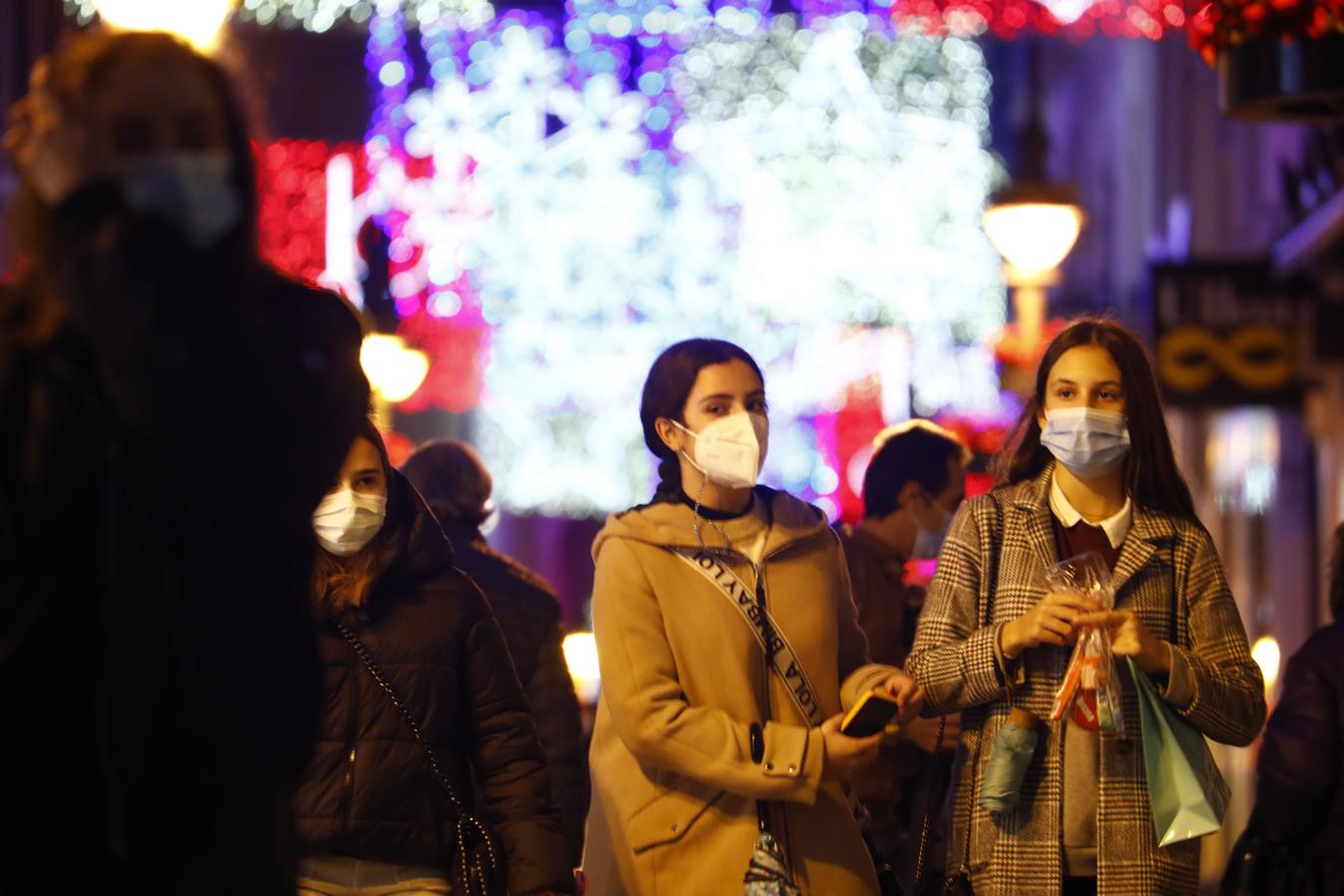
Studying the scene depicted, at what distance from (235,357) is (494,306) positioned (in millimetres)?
25403

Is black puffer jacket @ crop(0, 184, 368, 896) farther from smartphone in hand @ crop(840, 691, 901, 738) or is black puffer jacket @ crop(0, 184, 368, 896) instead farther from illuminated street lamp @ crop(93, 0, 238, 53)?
illuminated street lamp @ crop(93, 0, 238, 53)

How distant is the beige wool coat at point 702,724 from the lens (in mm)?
5340

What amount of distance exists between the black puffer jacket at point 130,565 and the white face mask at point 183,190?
30 millimetres

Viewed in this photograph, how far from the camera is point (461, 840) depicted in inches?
217

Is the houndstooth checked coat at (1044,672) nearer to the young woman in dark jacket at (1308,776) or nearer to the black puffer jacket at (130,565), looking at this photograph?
the young woman in dark jacket at (1308,776)

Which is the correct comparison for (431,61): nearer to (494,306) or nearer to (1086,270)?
(494,306)

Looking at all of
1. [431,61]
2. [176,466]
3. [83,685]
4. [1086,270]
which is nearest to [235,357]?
[176,466]

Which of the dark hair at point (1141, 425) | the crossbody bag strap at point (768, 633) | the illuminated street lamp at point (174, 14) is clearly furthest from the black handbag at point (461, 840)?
the illuminated street lamp at point (174, 14)

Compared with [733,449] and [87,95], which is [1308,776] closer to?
[733,449]

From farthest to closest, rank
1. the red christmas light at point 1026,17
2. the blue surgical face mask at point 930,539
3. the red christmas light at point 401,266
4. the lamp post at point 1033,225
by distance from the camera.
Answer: the red christmas light at point 401,266 < the lamp post at point 1033,225 < the red christmas light at point 1026,17 < the blue surgical face mask at point 930,539

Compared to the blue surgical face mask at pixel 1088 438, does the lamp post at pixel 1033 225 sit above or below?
above

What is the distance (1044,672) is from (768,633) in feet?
2.21

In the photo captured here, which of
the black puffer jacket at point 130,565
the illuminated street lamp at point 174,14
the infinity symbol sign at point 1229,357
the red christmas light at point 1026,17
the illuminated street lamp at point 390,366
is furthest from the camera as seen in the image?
the infinity symbol sign at point 1229,357

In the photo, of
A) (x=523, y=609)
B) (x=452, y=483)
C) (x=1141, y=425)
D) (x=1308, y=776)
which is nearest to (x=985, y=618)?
(x=1141, y=425)
